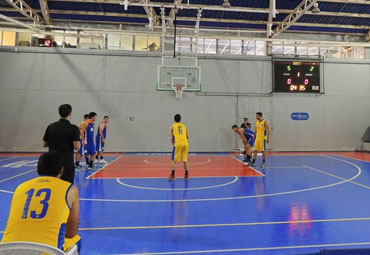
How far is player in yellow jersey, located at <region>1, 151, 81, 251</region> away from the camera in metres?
1.52

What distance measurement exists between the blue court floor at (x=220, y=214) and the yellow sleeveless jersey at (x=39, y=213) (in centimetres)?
148

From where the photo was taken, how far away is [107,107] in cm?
1331

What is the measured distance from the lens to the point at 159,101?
1353 centimetres

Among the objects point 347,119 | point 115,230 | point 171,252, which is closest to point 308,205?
point 171,252

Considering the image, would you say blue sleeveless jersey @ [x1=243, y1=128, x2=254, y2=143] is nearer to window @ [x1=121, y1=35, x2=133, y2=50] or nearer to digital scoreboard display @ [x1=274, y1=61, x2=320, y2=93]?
digital scoreboard display @ [x1=274, y1=61, x2=320, y2=93]

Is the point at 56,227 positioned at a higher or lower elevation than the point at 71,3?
lower

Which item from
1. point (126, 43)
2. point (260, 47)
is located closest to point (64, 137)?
point (126, 43)

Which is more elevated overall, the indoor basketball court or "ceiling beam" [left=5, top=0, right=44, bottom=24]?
"ceiling beam" [left=5, top=0, right=44, bottom=24]

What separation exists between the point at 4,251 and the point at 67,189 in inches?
20.6

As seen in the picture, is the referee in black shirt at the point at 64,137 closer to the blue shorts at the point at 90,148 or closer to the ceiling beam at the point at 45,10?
the blue shorts at the point at 90,148

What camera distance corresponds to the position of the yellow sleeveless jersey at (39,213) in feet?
4.98

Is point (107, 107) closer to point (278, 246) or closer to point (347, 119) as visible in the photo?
point (278, 246)

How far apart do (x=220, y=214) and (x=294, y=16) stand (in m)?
11.9

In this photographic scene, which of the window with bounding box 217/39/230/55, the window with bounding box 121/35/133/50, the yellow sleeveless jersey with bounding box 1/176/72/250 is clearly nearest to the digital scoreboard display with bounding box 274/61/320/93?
the window with bounding box 217/39/230/55
